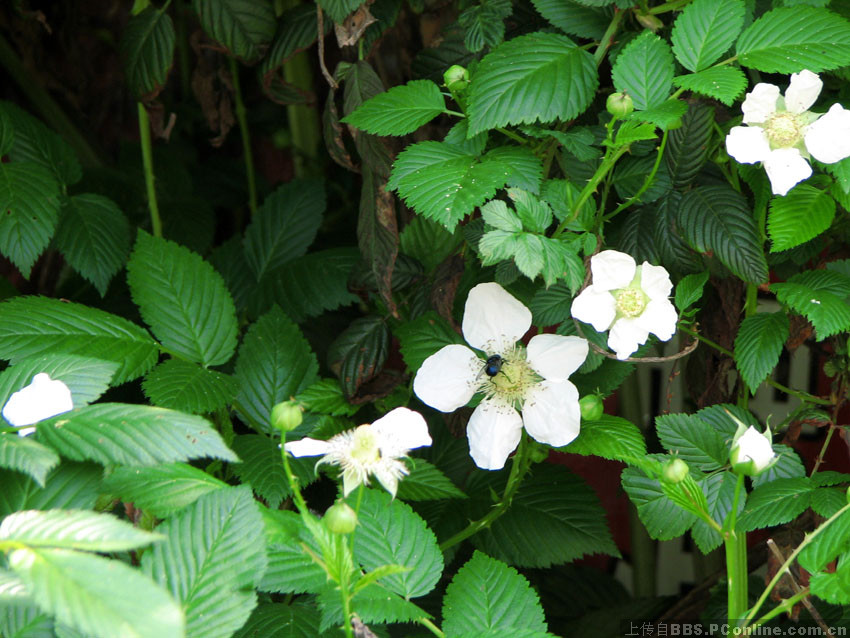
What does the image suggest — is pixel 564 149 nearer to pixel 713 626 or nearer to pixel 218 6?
pixel 218 6

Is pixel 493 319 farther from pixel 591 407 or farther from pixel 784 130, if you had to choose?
pixel 784 130

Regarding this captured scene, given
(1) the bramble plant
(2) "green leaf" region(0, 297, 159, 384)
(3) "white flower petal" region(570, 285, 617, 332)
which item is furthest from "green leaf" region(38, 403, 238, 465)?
(3) "white flower petal" region(570, 285, 617, 332)

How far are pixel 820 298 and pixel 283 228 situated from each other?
2.43ft

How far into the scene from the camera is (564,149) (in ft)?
2.91

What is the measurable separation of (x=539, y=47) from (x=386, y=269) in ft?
0.90

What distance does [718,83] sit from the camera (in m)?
0.75

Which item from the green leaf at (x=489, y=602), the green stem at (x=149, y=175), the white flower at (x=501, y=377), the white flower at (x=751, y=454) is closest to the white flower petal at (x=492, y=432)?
the white flower at (x=501, y=377)

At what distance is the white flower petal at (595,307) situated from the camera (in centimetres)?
79

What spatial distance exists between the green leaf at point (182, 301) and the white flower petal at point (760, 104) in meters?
0.58

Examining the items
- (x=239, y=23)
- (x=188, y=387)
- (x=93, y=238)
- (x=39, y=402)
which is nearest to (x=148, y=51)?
(x=239, y=23)

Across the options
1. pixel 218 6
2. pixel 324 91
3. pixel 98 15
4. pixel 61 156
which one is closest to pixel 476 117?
pixel 218 6

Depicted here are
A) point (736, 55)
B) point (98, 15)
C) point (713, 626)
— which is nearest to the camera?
point (736, 55)

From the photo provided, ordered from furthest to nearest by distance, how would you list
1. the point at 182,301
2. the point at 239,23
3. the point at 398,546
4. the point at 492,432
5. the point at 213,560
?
the point at 239,23 < the point at 182,301 < the point at 492,432 < the point at 398,546 < the point at 213,560

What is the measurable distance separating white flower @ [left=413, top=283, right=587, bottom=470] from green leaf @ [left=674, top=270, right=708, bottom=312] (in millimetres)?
128
